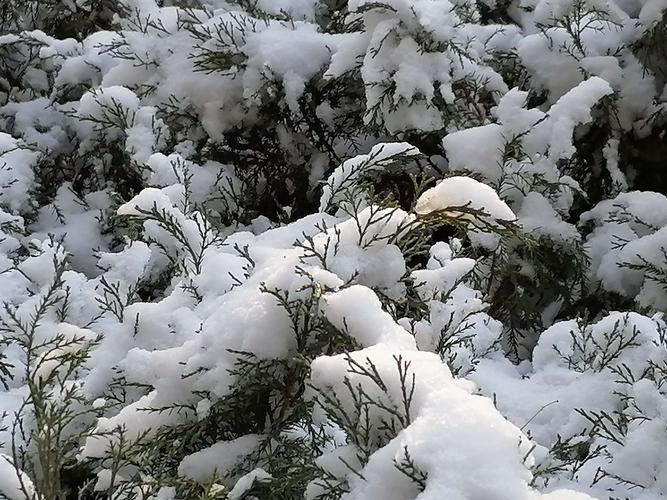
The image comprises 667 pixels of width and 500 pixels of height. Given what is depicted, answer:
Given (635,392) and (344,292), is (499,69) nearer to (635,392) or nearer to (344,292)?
(635,392)

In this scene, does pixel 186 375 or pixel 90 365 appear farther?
pixel 90 365

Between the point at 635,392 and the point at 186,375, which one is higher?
the point at 635,392

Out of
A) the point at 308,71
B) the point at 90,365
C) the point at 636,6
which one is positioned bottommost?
the point at 90,365

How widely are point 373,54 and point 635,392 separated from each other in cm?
167

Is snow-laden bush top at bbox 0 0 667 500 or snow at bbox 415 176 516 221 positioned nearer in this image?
snow-laden bush top at bbox 0 0 667 500

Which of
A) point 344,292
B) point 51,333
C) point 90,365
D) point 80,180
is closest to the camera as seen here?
point 344,292

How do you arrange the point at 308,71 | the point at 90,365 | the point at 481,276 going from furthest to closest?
the point at 308,71, the point at 481,276, the point at 90,365

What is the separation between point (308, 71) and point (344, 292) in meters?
1.96

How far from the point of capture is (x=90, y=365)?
1797mm

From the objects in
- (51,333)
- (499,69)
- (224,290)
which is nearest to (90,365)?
(51,333)

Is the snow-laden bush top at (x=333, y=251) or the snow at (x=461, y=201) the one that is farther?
the snow at (x=461, y=201)

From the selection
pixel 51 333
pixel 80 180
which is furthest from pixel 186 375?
pixel 80 180

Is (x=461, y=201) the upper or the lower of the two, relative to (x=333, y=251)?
upper

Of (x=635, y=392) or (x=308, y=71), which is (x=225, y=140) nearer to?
(x=308, y=71)
